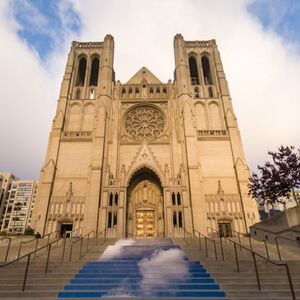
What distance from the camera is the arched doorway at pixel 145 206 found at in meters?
23.9

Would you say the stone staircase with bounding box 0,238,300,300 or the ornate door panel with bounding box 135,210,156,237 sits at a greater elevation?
the ornate door panel with bounding box 135,210,156,237

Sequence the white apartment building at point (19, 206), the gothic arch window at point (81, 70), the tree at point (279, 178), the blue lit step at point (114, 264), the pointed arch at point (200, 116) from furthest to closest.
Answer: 1. the white apartment building at point (19, 206)
2. the gothic arch window at point (81, 70)
3. the pointed arch at point (200, 116)
4. the tree at point (279, 178)
5. the blue lit step at point (114, 264)

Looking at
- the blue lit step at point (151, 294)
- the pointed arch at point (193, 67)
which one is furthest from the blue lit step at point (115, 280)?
the pointed arch at point (193, 67)

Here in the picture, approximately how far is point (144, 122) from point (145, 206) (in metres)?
10.4

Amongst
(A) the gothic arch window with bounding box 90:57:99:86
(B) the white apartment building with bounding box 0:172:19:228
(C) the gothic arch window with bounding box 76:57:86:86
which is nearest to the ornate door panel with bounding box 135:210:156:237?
(A) the gothic arch window with bounding box 90:57:99:86

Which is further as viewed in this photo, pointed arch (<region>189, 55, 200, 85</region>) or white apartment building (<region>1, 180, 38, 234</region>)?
white apartment building (<region>1, 180, 38, 234</region>)

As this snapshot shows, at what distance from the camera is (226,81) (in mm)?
31219

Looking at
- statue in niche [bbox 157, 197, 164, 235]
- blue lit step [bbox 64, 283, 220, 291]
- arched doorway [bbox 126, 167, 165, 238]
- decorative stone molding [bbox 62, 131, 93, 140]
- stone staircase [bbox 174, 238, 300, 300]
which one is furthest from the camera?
decorative stone molding [bbox 62, 131, 93, 140]

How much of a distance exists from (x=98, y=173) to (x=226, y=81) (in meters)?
20.4

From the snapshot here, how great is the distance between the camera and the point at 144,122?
29.3 m

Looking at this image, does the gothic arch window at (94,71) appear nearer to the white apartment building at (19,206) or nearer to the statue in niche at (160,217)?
the statue in niche at (160,217)

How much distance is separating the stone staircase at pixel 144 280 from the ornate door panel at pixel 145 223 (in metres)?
14.1

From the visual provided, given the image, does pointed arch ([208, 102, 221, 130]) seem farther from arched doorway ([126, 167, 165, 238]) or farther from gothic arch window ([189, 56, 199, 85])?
arched doorway ([126, 167, 165, 238])

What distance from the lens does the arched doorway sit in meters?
23.9
